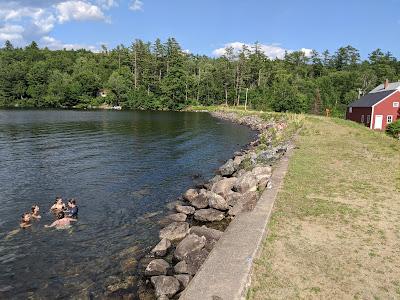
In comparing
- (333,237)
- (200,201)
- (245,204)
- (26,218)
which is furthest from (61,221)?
(333,237)

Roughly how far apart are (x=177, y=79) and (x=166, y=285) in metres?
108

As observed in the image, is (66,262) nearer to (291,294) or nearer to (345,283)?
(291,294)

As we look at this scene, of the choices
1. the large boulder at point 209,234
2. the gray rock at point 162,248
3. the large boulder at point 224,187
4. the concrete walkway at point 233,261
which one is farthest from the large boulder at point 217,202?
the gray rock at point 162,248

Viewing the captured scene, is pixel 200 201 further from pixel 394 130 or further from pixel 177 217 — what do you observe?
pixel 394 130

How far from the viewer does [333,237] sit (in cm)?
1084

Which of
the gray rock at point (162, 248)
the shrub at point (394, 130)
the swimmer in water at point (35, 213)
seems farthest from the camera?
the shrub at point (394, 130)

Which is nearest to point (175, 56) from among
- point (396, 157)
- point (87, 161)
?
point (87, 161)

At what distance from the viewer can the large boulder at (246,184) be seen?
695 inches

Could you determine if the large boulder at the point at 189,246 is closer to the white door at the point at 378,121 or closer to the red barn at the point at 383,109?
the red barn at the point at 383,109

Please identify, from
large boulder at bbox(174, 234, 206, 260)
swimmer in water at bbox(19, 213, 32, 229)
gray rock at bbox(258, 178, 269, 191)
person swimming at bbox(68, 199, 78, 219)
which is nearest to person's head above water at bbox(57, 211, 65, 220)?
person swimming at bbox(68, 199, 78, 219)

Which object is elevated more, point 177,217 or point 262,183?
point 262,183

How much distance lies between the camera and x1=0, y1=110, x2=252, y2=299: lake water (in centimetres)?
1188

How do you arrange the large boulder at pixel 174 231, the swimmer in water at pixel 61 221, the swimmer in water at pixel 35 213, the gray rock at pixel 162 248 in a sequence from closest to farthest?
the gray rock at pixel 162 248, the large boulder at pixel 174 231, the swimmer in water at pixel 61 221, the swimmer in water at pixel 35 213

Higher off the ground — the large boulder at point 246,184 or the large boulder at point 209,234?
the large boulder at point 246,184
